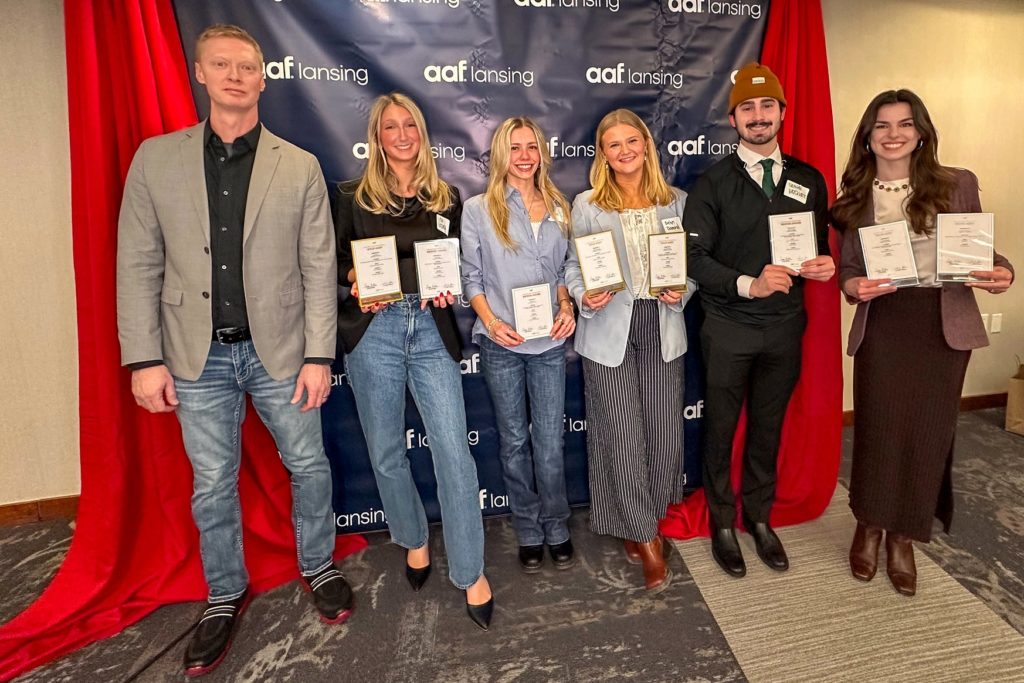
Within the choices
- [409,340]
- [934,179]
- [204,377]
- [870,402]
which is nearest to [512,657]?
[409,340]

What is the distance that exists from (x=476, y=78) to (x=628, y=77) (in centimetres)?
66

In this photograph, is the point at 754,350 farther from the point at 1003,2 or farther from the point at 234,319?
the point at 1003,2

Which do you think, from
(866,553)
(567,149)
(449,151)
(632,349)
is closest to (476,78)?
(449,151)

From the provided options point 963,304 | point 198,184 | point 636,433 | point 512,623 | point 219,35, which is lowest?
point 512,623

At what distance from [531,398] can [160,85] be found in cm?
179

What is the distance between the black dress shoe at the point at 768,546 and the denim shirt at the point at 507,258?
1.22m

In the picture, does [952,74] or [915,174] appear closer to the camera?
[915,174]

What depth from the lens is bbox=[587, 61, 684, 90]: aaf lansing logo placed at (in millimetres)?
2451

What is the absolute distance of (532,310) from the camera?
2.00 meters

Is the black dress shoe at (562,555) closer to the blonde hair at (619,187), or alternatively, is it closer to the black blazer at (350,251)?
the black blazer at (350,251)

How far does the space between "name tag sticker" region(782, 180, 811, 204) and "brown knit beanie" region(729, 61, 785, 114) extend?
0.30m

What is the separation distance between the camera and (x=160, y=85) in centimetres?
207

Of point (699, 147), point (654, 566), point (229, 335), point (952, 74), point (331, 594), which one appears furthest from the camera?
point (952, 74)

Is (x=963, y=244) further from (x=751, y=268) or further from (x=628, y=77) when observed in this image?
(x=628, y=77)
